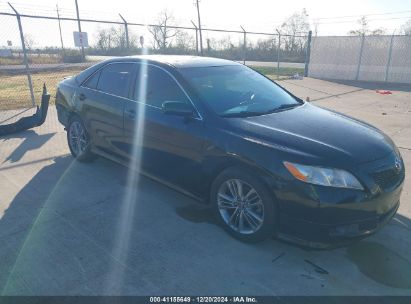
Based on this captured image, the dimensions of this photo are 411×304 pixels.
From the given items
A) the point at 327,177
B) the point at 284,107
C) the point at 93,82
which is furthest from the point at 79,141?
the point at 327,177

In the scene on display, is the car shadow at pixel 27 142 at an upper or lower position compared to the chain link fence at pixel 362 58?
lower

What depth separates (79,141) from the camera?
526 centimetres

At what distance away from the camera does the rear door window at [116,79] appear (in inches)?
171

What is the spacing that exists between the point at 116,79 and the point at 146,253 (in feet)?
7.99

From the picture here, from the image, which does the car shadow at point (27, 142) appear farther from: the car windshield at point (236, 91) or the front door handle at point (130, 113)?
the car windshield at point (236, 91)

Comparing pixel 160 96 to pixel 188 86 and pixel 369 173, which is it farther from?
pixel 369 173

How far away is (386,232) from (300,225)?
4.06 ft

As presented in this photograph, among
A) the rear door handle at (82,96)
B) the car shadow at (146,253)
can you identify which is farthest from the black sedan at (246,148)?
the car shadow at (146,253)

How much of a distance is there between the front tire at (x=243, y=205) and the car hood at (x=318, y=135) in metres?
0.38

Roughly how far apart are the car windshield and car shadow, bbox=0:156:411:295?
3.95 feet

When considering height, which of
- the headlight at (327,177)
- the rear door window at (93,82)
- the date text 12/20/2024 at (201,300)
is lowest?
the date text 12/20/2024 at (201,300)

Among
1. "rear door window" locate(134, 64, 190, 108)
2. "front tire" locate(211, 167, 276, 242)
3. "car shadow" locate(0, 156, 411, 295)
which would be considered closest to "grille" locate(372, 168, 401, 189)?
"car shadow" locate(0, 156, 411, 295)

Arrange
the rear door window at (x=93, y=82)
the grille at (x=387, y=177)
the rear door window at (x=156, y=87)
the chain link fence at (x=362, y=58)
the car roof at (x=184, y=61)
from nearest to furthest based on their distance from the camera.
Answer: the grille at (x=387, y=177) < the rear door window at (x=156, y=87) < the car roof at (x=184, y=61) < the rear door window at (x=93, y=82) < the chain link fence at (x=362, y=58)

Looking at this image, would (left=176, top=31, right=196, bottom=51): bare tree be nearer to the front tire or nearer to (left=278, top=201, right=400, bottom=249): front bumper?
the front tire
